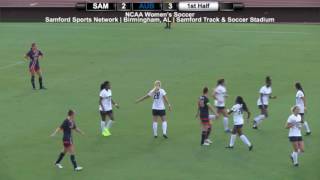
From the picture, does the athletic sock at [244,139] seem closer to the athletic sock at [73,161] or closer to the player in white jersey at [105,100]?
the player in white jersey at [105,100]

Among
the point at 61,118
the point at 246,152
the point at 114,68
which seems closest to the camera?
the point at 246,152

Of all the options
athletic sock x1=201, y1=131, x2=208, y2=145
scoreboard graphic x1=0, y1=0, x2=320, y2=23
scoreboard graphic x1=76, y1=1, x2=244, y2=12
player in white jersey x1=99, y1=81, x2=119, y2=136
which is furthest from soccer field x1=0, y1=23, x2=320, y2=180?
scoreboard graphic x1=76, y1=1, x2=244, y2=12

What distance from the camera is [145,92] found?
3281 cm

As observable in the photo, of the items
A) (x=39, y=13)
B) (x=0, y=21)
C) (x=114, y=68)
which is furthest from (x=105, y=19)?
(x=114, y=68)

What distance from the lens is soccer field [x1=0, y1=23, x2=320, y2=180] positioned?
20.4 metres

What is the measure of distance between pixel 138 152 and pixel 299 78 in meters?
17.5

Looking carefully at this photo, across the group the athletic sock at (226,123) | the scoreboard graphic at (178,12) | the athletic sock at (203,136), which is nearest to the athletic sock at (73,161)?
the athletic sock at (203,136)

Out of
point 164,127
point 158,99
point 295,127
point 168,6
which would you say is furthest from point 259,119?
point 168,6

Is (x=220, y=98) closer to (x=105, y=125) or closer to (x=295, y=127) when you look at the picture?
(x=295, y=127)

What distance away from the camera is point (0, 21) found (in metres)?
73.0

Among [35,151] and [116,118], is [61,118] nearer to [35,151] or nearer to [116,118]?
[116,118]

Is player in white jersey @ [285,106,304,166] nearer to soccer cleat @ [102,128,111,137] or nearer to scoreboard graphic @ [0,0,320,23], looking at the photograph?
soccer cleat @ [102,128,111,137]

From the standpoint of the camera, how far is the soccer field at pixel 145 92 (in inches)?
805

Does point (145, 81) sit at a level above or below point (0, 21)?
below
